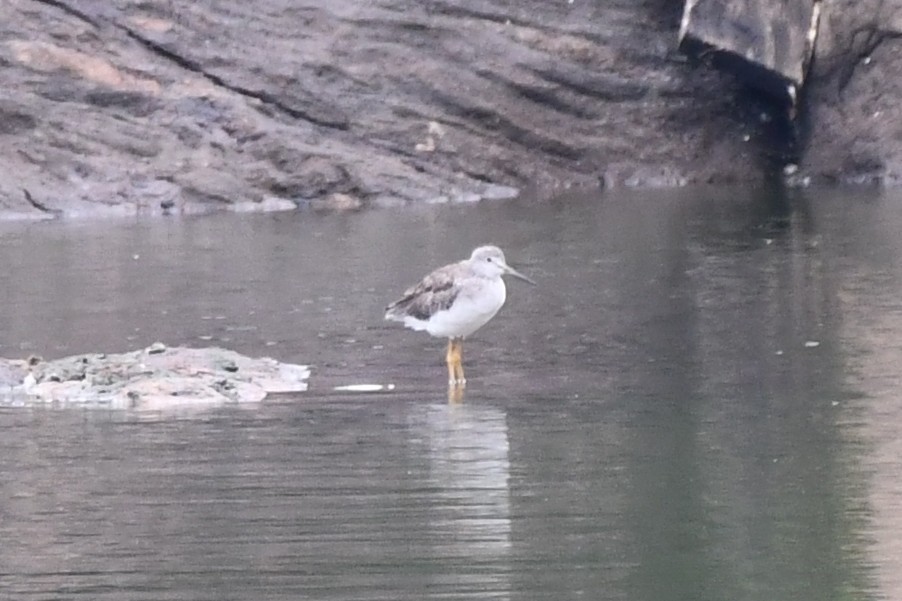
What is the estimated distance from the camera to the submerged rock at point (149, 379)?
468 inches

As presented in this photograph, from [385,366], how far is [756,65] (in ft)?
52.9

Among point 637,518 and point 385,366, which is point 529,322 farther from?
point 637,518

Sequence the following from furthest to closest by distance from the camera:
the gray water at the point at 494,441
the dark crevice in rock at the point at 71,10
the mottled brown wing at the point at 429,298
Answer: the dark crevice in rock at the point at 71,10, the mottled brown wing at the point at 429,298, the gray water at the point at 494,441

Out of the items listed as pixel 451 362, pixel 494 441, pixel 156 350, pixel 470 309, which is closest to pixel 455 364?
pixel 451 362

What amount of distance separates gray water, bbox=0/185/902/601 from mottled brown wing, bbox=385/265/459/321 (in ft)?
1.12

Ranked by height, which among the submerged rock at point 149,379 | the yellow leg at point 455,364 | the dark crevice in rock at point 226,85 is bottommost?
the dark crevice in rock at point 226,85

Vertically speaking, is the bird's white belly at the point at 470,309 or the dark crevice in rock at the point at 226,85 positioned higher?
the bird's white belly at the point at 470,309

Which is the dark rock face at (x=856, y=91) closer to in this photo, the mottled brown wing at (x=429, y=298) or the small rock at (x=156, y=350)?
the mottled brown wing at (x=429, y=298)

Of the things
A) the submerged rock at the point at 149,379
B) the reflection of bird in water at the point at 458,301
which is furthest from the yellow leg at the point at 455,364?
the submerged rock at the point at 149,379

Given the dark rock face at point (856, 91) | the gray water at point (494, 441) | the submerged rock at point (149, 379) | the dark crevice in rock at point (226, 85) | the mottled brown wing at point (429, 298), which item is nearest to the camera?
the gray water at point (494, 441)

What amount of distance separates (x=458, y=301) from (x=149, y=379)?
2099 millimetres

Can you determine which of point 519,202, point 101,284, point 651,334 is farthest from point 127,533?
point 519,202

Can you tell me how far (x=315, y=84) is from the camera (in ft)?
93.4

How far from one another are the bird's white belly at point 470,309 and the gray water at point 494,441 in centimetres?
34
